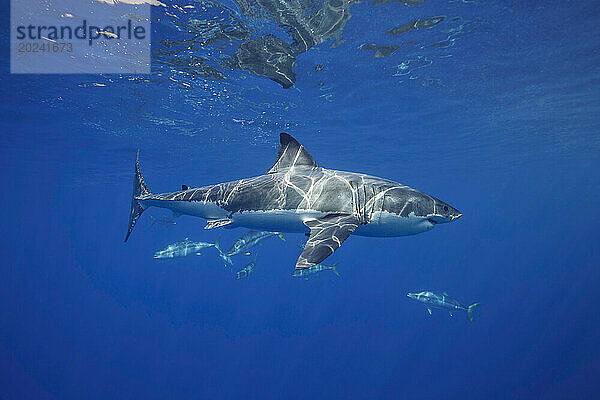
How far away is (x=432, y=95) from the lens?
52.6ft

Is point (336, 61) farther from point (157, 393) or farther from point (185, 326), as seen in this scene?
point (185, 326)

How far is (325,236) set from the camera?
329 centimetres

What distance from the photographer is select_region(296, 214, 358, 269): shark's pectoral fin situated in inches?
111

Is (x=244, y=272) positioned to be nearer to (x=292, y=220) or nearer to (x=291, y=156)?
(x=291, y=156)

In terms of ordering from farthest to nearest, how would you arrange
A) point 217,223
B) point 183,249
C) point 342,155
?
1. point 342,155
2. point 183,249
3. point 217,223

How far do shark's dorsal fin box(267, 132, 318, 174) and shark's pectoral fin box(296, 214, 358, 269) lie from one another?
179cm

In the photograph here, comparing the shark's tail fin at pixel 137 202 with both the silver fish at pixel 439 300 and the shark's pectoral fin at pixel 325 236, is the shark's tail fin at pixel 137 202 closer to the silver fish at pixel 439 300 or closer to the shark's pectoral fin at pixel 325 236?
the shark's pectoral fin at pixel 325 236

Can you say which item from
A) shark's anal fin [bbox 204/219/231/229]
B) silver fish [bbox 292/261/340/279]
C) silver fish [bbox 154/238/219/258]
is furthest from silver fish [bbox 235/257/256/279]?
shark's anal fin [bbox 204/219/231/229]

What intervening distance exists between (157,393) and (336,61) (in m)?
25.4

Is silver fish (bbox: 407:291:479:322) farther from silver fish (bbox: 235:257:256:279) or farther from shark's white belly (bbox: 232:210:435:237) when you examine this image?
shark's white belly (bbox: 232:210:435:237)

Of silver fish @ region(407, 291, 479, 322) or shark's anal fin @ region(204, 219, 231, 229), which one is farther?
silver fish @ region(407, 291, 479, 322)

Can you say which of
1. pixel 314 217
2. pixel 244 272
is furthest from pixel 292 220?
pixel 244 272

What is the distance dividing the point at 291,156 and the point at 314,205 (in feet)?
5.77

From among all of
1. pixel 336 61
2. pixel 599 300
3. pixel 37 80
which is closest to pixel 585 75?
pixel 336 61
